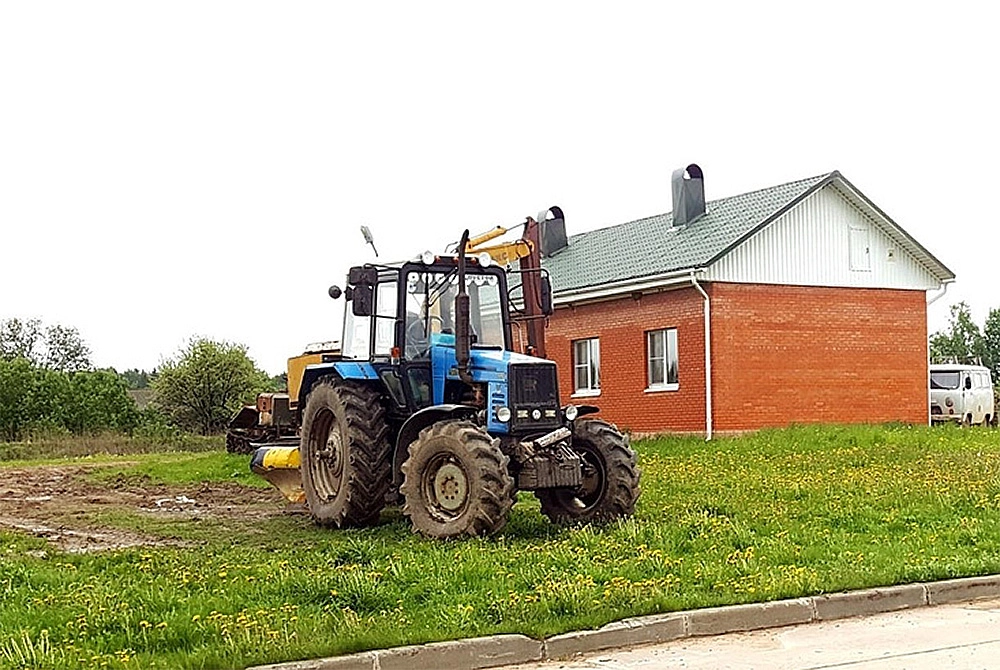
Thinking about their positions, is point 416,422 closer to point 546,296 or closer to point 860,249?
point 546,296

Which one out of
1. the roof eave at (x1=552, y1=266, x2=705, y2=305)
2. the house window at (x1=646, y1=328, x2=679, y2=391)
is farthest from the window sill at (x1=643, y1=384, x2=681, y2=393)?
the roof eave at (x1=552, y1=266, x2=705, y2=305)

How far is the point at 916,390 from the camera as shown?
31016mm

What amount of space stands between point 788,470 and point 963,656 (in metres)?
12.5

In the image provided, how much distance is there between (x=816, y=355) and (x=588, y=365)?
5554mm

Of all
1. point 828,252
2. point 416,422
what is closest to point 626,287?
point 828,252

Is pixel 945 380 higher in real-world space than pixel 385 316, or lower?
lower

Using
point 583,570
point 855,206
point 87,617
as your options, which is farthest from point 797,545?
point 855,206

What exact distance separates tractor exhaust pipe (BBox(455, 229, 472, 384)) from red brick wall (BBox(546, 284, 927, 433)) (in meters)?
13.7

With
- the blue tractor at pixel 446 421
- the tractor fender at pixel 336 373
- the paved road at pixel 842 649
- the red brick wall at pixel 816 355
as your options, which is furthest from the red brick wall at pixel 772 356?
the paved road at pixel 842 649

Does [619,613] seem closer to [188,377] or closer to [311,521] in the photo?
[311,521]

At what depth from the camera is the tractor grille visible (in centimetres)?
1491

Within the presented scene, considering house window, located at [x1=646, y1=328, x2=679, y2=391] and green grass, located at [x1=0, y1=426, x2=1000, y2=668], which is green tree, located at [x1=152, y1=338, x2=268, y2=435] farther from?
green grass, located at [x1=0, y1=426, x2=1000, y2=668]

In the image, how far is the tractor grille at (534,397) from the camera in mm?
14906

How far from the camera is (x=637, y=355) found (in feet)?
99.7
